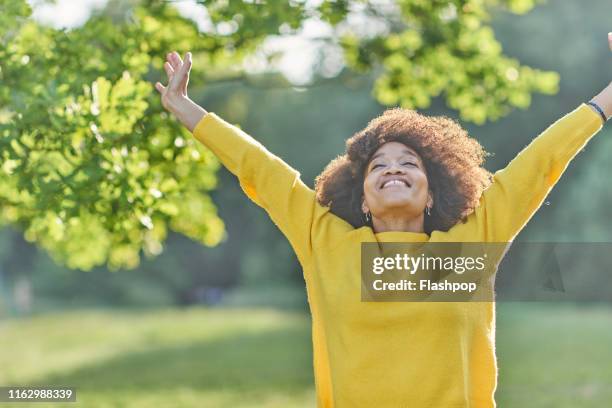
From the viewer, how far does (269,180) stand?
130 inches

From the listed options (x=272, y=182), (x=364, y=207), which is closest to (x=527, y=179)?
(x=364, y=207)

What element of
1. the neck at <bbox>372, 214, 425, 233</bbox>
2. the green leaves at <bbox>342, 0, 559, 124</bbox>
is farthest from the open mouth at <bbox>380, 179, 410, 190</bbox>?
the green leaves at <bbox>342, 0, 559, 124</bbox>

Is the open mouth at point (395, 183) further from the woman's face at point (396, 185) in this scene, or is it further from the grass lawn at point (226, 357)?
the grass lawn at point (226, 357)

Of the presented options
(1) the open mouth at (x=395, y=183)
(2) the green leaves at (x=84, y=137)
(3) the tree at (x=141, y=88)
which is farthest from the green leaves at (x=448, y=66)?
(1) the open mouth at (x=395, y=183)

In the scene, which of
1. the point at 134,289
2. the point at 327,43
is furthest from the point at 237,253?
the point at 327,43

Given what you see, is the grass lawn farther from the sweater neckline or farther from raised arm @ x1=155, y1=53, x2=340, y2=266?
the sweater neckline

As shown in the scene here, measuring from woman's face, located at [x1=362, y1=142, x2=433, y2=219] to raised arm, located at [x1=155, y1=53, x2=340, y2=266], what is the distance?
20cm

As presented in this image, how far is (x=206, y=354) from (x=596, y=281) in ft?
31.0

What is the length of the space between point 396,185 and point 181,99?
2.80 feet

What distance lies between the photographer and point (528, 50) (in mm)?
21641

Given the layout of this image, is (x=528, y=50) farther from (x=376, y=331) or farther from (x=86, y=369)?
(x=376, y=331)

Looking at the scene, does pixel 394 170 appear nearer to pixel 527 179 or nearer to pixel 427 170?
pixel 427 170

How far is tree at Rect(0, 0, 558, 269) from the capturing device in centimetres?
427

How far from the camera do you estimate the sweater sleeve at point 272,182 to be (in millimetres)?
3252
